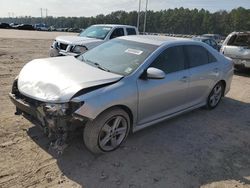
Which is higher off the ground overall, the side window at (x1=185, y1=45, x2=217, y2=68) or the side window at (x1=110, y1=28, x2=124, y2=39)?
the side window at (x1=110, y1=28, x2=124, y2=39)

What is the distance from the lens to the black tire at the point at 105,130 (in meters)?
3.82

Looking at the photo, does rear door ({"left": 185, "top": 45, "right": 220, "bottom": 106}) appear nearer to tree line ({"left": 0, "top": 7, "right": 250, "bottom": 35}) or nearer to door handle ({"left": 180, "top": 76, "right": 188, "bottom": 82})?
door handle ({"left": 180, "top": 76, "right": 188, "bottom": 82})

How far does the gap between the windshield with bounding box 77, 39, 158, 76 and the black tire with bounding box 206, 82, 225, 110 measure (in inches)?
89.6

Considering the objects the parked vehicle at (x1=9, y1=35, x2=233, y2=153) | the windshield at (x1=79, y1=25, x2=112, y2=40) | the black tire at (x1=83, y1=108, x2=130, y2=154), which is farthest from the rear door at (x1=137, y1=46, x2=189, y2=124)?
the windshield at (x1=79, y1=25, x2=112, y2=40)

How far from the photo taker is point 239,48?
1081 centimetres

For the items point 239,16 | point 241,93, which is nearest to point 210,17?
point 239,16

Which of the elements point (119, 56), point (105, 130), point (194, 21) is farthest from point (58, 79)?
point (194, 21)

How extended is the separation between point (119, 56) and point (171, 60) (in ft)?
3.09

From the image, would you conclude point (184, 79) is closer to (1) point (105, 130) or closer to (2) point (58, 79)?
(1) point (105, 130)

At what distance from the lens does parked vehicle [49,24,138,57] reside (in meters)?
9.45

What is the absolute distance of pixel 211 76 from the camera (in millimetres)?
6086

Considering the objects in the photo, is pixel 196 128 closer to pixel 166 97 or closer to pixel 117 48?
pixel 166 97

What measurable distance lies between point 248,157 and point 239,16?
104 metres

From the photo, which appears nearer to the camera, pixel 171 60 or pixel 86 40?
pixel 171 60
